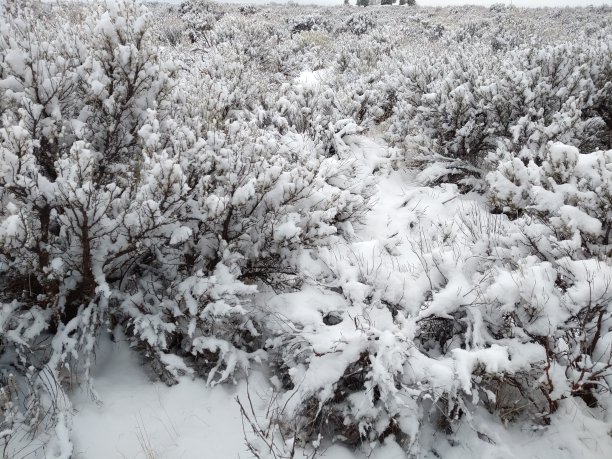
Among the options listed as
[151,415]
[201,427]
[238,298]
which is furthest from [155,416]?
[238,298]

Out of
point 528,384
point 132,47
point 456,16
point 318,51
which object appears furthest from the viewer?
point 456,16

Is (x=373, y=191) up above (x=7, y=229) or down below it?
below

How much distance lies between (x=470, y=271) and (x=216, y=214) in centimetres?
181

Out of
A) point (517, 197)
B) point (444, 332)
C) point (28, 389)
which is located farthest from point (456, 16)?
point (28, 389)

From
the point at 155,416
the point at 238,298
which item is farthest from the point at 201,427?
the point at 238,298

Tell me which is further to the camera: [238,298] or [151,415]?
[238,298]

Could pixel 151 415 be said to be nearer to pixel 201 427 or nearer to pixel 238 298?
pixel 201 427

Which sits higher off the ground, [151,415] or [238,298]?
[238,298]

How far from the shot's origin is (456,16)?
63.9 ft

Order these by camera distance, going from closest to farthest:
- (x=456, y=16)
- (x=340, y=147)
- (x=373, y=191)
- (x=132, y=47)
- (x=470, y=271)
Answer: (x=470, y=271) < (x=132, y=47) < (x=373, y=191) < (x=340, y=147) < (x=456, y=16)

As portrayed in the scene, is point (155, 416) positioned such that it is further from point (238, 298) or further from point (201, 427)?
point (238, 298)

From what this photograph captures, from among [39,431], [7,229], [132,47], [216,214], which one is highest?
[132,47]

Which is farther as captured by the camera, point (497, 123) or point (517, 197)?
point (497, 123)

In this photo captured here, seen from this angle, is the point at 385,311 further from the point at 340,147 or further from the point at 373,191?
the point at 340,147
